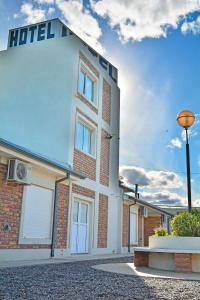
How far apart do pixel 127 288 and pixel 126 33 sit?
8.59 m

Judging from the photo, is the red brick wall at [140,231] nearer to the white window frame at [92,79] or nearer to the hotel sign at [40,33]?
the white window frame at [92,79]

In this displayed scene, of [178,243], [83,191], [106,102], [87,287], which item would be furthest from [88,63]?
[87,287]

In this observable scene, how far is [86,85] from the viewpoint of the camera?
15.6 m

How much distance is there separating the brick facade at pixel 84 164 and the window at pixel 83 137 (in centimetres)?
36

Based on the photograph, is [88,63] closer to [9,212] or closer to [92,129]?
[92,129]

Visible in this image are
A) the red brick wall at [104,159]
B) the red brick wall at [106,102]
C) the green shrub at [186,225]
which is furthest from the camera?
the red brick wall at [106,102]

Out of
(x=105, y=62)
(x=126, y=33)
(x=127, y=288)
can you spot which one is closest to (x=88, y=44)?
(x=105, y=62)

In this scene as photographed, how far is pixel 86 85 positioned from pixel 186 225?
29.5 feet

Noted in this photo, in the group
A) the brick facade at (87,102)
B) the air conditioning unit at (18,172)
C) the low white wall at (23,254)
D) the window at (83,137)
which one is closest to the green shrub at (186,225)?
the air conditioning unit at (18,172)

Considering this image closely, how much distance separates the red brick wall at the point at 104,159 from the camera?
1573cm

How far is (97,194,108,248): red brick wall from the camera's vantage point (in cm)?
1490

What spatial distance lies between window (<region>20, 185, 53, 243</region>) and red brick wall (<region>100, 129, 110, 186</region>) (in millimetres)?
4690

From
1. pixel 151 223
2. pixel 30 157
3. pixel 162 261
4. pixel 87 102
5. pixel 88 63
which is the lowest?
pixel 162 261

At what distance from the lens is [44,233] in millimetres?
10969
